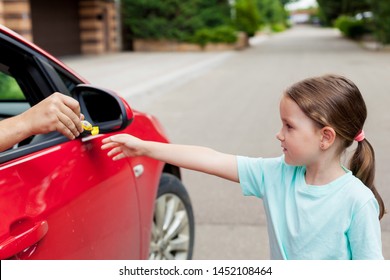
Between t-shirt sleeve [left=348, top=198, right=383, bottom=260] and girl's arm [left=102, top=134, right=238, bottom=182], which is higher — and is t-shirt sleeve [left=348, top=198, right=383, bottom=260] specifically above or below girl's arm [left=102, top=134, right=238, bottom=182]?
below

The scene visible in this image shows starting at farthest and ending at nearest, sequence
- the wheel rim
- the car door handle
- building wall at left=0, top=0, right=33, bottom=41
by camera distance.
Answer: building wall at left=0, top=0, right=33, bottom=41
the wheel rim
the car door handle

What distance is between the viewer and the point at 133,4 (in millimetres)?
30844

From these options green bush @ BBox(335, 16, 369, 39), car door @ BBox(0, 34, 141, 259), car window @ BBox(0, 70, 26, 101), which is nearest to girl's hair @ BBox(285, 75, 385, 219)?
car door @ BBox(0, 34, 141, 259)

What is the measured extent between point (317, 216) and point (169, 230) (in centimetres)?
151

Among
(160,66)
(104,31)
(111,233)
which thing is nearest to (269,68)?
(160,66)

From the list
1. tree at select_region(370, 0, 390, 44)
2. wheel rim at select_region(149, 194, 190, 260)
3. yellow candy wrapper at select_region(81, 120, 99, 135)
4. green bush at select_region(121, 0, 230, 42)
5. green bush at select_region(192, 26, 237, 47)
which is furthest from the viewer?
green bush at select_region(121, 0, 230, 42)

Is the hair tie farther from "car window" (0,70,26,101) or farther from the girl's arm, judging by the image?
"car window" (0,70,26,101)

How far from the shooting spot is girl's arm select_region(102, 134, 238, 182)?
2098 millimetres

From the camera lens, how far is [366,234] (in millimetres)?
1786

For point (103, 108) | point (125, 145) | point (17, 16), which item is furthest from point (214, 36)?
point (125, 145)

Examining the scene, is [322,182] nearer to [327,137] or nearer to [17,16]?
[327,137]

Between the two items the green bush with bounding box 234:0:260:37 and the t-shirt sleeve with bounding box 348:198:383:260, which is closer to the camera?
the t-shirt sleeve with bounding box 348:198:383:260

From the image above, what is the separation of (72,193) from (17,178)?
0.28 metres

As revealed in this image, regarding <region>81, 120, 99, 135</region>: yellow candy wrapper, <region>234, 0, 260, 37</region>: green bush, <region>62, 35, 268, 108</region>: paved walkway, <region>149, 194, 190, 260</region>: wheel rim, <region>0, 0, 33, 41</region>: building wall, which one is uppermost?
<region>81, 120, 99, 135</region>: yellow candy wrapper
